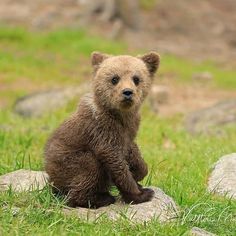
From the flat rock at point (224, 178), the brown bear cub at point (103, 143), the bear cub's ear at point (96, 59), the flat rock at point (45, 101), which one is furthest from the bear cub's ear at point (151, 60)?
the flat rock at point (45, 101)

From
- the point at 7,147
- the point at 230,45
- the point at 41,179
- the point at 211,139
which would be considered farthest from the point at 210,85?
the point at 41,179

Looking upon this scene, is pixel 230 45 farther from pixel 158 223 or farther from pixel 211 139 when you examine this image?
pixel 158 223

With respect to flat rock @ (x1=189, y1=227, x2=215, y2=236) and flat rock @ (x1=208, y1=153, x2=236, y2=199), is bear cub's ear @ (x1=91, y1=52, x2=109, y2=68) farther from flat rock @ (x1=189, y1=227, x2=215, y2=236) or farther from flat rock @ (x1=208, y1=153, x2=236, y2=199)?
flat rock @ (x1=189, y1=227, x2=215, y2=236)

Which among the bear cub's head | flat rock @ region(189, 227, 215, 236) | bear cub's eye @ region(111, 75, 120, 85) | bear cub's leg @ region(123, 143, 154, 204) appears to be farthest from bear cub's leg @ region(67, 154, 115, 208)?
flat rock @ region(189, 227, 215, 236)

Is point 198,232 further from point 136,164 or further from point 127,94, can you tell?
point 127,94

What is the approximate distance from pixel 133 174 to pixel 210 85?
12.1 metres

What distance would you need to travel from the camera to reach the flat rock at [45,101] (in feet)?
41.8

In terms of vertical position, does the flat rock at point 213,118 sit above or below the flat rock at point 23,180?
below

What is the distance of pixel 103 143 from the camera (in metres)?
5.69

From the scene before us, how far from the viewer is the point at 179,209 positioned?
5.84m

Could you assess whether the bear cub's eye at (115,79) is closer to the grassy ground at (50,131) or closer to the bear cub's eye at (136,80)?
the bear cub's eye at (136,80)

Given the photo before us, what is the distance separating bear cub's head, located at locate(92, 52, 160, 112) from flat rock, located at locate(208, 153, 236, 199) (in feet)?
4.02

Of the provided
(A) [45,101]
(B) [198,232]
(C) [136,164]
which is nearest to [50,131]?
(A) [45,101]

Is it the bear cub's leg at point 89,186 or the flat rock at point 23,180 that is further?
the flat rock at point 23,180
